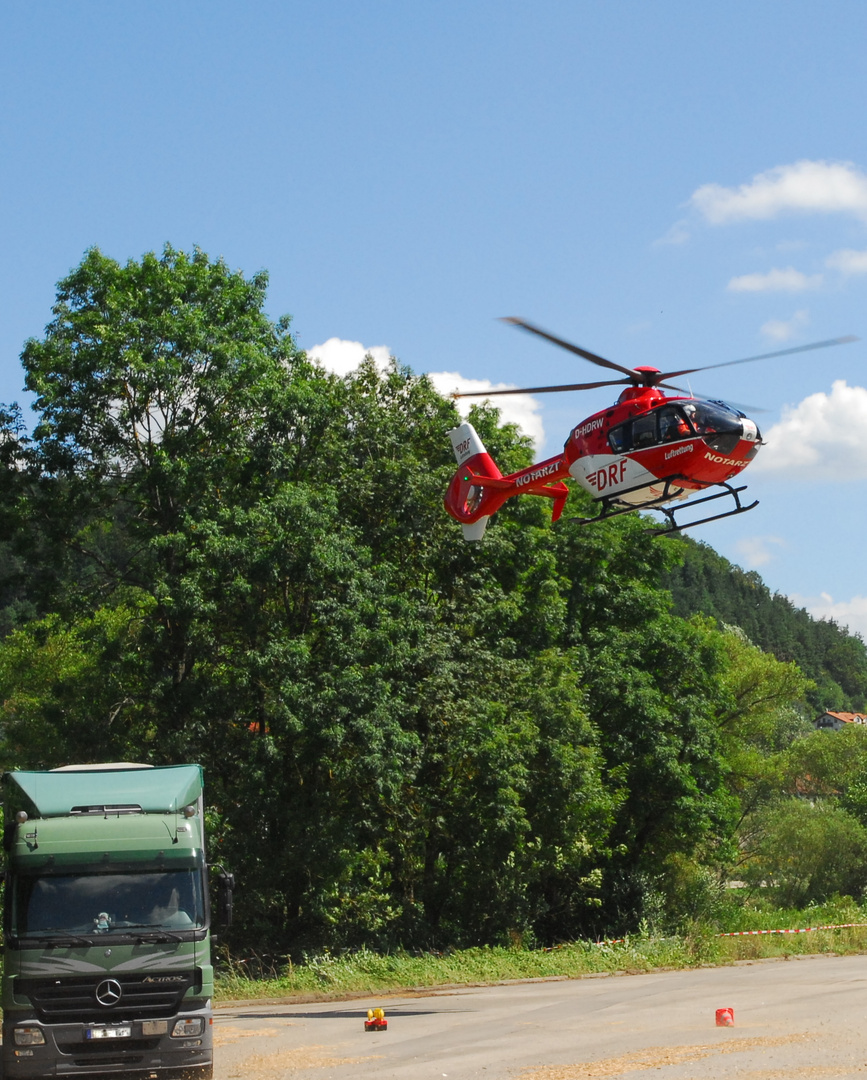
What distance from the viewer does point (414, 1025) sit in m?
17.9

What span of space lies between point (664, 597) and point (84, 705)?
18816mm

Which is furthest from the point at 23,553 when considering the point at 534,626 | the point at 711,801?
the point at 711,801

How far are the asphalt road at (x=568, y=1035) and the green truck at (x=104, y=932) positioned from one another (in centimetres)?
137

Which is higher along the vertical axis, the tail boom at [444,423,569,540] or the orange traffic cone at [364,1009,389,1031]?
the tail boom at [444,423,569,540]

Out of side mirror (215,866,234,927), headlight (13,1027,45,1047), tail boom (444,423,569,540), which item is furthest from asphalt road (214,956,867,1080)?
tail boom (444,423,569,540)

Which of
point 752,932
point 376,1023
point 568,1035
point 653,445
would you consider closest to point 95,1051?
point 376,1023

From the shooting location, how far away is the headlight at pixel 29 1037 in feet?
40.5

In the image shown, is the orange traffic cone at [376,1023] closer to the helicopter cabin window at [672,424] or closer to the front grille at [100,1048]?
the front grille at [100,1048]

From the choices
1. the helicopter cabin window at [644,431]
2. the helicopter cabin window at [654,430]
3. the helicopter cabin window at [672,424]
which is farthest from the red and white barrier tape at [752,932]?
Answer: the helicopter cabin window at [672,424]

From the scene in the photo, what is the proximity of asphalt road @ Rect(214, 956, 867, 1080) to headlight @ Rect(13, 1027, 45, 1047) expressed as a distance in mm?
2176

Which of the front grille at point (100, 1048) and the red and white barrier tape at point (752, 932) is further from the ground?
the front grille at point (100, 1048)

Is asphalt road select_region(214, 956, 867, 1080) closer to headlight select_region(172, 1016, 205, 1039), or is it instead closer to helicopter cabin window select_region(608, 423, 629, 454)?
headlight select_region(172, 1016, 205, 1039)

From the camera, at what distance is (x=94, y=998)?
12531 millimetres

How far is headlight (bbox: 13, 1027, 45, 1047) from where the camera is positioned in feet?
40.5
